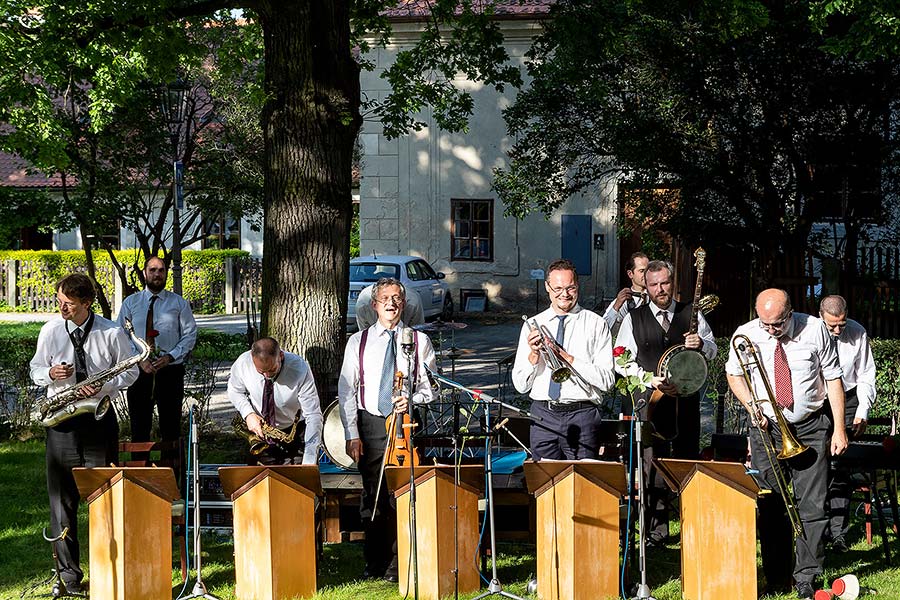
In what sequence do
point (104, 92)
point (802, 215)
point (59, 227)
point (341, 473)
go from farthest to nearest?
point (802, 215) < point (59, 227) < point (104, 92) < point (341, 473)

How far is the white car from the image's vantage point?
25.7 m

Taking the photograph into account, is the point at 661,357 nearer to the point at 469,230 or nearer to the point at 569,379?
the point at 569,379

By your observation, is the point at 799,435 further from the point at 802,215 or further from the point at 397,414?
the point at 802,215

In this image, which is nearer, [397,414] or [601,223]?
[397,414]

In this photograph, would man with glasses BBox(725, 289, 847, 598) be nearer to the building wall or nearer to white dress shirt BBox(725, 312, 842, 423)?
white dress shirt BBox(725, 312, 842, 423)

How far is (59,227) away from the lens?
53.1 ft

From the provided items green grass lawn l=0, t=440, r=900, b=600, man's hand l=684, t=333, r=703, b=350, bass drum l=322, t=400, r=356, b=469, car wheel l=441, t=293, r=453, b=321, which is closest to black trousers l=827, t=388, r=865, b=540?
green grass lawn l=0, t=440, r=900, b=600

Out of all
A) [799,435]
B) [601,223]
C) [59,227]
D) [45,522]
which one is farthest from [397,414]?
[601,223]

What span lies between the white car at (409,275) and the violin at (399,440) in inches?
660

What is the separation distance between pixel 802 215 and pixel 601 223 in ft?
37.8

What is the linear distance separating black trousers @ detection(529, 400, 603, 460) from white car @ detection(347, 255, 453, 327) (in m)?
16.9

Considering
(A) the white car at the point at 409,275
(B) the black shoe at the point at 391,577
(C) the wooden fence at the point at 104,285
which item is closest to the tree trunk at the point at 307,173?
(B) the black shoe at the point at 391,577

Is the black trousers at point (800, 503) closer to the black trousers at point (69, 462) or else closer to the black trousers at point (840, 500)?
the black trousers at point (840, 500)

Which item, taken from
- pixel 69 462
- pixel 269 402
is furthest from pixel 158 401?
pixel 69 462
